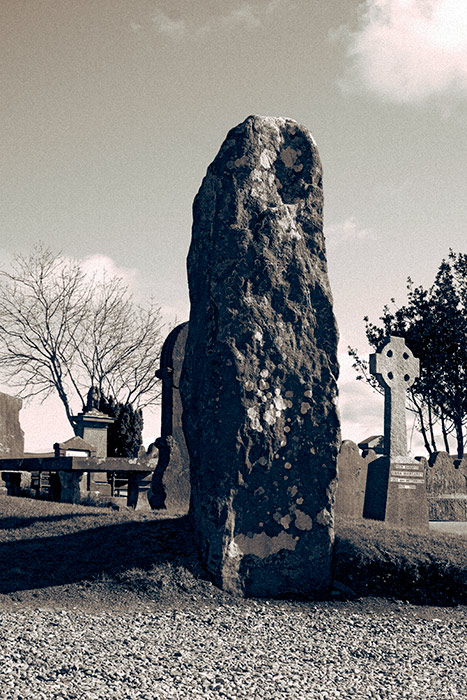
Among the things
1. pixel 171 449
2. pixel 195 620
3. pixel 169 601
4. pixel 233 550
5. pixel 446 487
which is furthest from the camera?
pixel 446 487

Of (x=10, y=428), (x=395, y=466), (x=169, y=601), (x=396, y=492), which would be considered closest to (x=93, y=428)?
(x=10, y=428)

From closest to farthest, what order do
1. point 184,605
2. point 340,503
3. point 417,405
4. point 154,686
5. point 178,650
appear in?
point 154,686 < point 178,650 < point 184,605 < point 340,503 < point 417,405

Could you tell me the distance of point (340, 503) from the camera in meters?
12.8

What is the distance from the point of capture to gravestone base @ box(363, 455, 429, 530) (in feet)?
41.8

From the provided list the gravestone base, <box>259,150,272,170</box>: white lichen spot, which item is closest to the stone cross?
the gravestone base

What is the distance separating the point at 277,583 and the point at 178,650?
76.8 inches

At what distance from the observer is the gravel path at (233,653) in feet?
12.7

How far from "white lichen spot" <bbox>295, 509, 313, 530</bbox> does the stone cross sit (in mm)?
7247

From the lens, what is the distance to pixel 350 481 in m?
13.4

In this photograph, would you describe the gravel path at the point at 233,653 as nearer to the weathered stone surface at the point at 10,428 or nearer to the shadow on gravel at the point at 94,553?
the shadow on gravel at the point at 94,553

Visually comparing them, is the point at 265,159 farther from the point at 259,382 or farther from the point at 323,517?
the point at 323,517

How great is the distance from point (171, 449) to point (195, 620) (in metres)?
4.98

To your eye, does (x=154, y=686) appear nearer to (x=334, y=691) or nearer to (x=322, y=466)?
(x=334, y=691)

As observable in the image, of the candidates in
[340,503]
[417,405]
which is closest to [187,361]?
[340,503]
